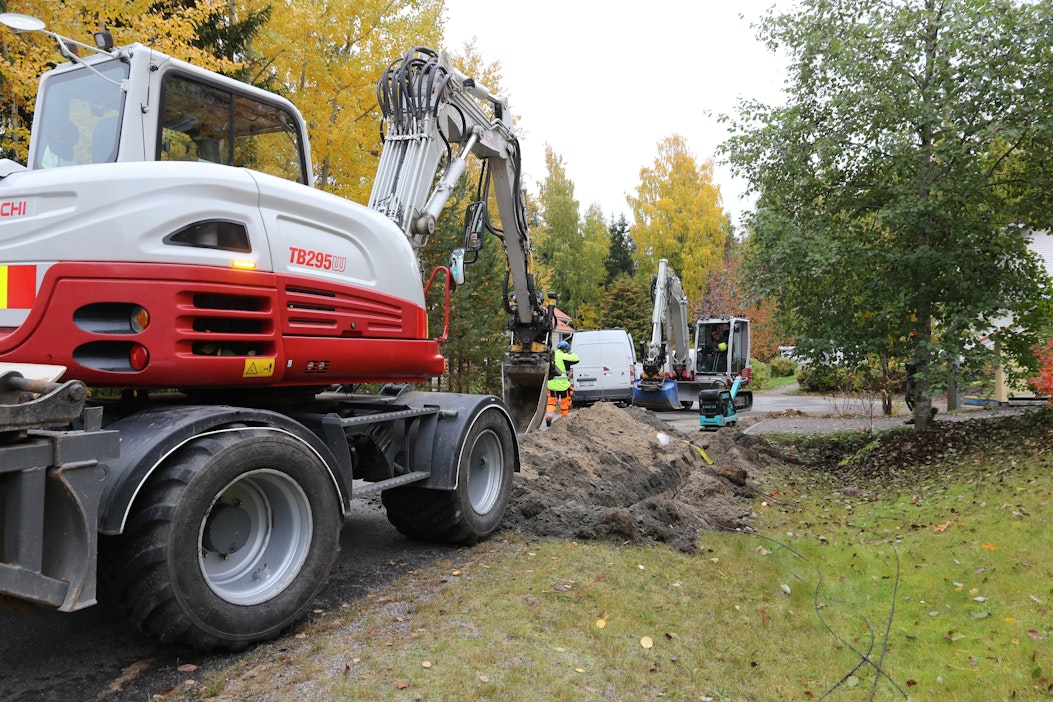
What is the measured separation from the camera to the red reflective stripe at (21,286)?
11.6 ft

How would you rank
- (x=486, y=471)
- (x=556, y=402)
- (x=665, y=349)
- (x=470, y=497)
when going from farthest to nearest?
(x=665, y=349) < (x=556, y=402) < (x=486, y=471) < (x=470, y=497)

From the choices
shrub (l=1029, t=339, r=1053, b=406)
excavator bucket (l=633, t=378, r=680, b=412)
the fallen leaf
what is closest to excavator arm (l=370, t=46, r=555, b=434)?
the fallen leaf

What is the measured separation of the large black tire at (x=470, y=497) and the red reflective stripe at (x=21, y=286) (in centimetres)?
291

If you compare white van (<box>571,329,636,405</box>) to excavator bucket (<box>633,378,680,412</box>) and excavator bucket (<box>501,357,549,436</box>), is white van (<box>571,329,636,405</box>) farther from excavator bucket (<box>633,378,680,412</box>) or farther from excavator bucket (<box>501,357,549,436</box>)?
excavator bucket (<box>501,357,549,436</box>)

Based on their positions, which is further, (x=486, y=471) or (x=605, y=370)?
(x=605, y=370)

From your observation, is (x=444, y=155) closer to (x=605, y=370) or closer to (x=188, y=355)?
(x=188, y=355)

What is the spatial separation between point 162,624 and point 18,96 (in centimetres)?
920

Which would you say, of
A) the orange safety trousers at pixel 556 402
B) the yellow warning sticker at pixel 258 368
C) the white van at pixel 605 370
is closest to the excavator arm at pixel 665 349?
the white van at pixel 605 370

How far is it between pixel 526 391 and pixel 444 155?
14.2 feet

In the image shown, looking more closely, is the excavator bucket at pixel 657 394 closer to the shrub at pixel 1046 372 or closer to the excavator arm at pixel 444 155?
the shrub at pixel 1046 372

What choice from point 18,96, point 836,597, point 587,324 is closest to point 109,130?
point 836,597

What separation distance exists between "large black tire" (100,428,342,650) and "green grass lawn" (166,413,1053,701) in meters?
0.24

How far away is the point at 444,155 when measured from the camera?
755 cm

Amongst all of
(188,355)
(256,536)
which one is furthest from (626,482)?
(188,355)
